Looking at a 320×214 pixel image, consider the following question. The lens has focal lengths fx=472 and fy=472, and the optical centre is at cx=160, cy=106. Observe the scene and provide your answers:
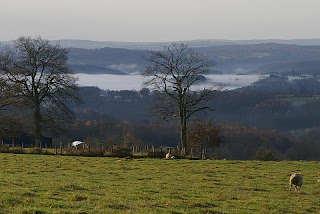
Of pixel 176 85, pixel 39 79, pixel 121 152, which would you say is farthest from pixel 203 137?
pixel 39 79

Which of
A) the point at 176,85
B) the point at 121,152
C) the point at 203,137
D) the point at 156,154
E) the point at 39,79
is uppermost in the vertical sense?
the point at 39,79

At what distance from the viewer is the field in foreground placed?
16.2 metres

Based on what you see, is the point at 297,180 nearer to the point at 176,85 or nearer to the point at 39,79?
the point at 176,85

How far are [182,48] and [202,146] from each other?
45.0 feet

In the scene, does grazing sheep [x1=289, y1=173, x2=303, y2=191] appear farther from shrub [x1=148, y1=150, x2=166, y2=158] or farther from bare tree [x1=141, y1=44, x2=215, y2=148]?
bare tree [x1=141, y1=44, x2=215, y2=148]

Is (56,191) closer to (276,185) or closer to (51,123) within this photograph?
(276,185)

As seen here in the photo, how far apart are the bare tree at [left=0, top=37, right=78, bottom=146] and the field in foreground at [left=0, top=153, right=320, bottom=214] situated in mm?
23169

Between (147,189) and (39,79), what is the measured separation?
1666 inches

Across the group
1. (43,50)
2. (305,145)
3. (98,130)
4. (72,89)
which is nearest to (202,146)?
(72,89)

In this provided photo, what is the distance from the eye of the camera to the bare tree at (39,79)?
5938 centimetres

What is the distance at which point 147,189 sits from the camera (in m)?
21.7

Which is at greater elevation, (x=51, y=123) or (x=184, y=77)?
(x=184, y=77)

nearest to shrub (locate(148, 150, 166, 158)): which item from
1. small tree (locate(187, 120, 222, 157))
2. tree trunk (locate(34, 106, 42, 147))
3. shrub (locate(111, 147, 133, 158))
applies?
shrub (locate(111, 147, 133, 158))

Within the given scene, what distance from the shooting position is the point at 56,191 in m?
19.3
